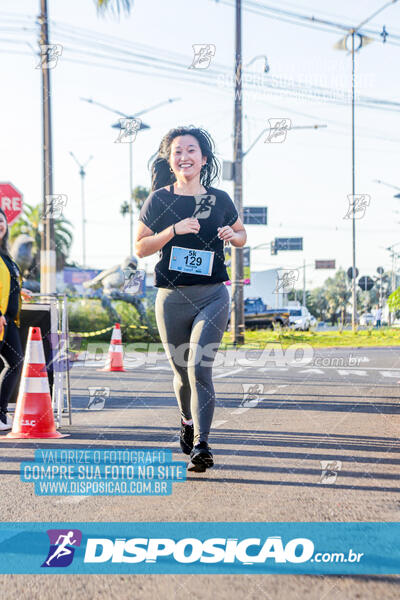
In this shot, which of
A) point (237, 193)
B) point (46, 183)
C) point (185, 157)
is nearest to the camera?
point (185, 157)

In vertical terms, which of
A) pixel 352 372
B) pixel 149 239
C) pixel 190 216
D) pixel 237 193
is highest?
pixel 237 193

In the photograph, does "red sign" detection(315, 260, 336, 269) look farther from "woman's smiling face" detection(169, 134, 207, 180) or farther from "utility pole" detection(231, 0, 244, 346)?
"woman's smiling face" detection(169, 134, 207, 180)

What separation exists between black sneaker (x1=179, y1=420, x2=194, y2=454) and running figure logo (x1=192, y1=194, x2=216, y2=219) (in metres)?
1.33

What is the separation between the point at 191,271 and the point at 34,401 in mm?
2378

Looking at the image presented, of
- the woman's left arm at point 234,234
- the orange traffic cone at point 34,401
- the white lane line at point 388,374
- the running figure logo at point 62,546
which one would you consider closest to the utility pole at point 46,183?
the white lane line at point 388,374

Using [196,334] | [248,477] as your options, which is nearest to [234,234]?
[196,334]

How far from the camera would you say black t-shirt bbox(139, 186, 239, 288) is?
4625mm

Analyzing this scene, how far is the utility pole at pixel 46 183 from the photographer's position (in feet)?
49.9

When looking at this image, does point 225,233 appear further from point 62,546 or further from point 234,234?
point 62,546

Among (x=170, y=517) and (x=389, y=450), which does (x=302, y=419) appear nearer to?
(x=389, y=450)

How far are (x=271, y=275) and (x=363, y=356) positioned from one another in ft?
198

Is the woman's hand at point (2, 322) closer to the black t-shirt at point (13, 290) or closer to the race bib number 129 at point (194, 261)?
the black t-shirt at point (13, 290)

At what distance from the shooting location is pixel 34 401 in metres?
6.28

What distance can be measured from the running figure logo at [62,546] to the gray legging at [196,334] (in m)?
1.29
